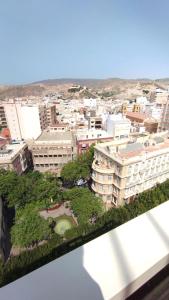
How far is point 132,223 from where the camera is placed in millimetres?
2725

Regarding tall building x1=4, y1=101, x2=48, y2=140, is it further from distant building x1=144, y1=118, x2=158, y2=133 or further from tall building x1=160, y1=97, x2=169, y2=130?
tall building x1=160, y1=97, x2=169, y2=130

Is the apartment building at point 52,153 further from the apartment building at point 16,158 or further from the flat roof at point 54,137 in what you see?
the apartment building at point 16,158

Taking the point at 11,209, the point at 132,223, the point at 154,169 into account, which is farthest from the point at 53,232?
the point at 132,223

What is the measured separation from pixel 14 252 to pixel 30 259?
418 centimetres

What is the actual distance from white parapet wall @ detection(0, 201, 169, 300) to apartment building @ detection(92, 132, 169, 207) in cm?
1751

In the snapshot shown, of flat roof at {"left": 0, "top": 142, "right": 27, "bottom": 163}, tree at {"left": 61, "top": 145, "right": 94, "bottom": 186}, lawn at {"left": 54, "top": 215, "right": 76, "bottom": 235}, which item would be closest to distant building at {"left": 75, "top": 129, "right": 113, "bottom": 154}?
tree at {"left": 61, "top": 145, "right": 94, "bottom": 186}

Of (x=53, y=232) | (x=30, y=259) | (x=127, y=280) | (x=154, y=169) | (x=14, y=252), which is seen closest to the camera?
(x=127, y=280)

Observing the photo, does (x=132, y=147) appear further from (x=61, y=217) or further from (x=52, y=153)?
(x=52, y=153)

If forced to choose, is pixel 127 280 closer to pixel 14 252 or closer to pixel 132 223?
pixel 132 223

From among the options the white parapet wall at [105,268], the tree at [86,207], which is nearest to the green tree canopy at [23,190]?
the tree at [86,207]

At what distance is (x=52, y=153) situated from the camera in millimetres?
30219

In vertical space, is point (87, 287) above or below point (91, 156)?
above

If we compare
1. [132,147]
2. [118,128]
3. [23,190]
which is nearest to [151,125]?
[118,128]

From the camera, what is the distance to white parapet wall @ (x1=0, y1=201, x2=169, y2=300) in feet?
6.05
